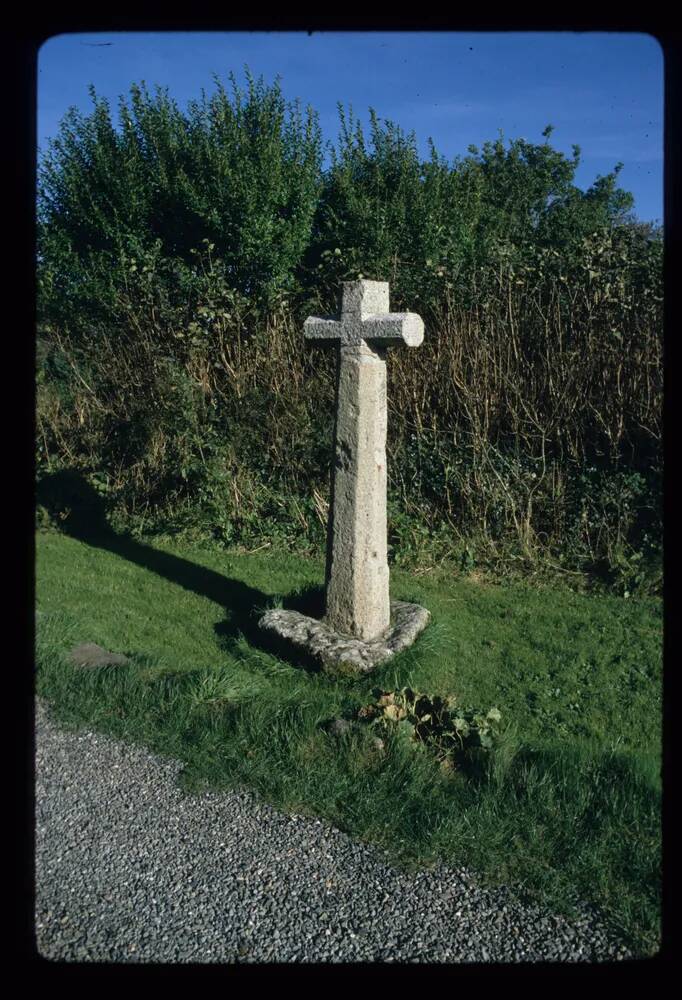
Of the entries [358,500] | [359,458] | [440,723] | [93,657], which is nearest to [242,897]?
[440,723]

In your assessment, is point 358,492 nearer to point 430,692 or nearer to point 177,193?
point 430,692

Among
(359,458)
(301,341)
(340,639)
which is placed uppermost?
(301,341)

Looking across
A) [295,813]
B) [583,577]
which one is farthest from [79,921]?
[583,577]

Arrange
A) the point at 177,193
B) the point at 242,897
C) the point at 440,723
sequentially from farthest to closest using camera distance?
1. the point at 177,193
2. the point at 440,723
3. the point at 242,897

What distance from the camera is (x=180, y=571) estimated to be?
7.54 m

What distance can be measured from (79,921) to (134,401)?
7185 millimetres

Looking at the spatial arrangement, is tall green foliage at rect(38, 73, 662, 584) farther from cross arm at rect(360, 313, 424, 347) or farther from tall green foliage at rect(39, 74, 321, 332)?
cross arm at rect(360, 313, 424, 347)

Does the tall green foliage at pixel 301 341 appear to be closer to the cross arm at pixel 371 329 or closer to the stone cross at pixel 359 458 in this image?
the stone cross at pixel 359 458

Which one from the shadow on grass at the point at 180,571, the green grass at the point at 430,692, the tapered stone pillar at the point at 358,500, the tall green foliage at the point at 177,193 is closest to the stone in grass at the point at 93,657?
the green grass at the point at 430,692

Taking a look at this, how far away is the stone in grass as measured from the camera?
16.8 ft

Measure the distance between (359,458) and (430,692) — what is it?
1.53 m

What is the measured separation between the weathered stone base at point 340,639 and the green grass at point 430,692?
10 centimetres

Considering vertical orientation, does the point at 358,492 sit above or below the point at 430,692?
above

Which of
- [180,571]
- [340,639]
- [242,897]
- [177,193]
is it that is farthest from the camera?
[177,193]
